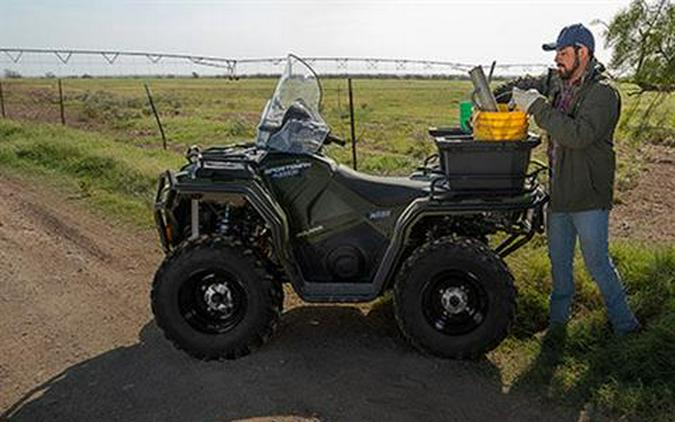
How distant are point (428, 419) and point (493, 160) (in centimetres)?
177

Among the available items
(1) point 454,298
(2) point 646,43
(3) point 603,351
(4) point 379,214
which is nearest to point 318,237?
(4) point 379,214

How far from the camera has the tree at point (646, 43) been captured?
6.17 metres

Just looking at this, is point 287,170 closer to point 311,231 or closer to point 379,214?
point 311,231

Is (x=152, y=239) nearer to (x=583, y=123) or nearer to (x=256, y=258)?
(x=256, y=258)

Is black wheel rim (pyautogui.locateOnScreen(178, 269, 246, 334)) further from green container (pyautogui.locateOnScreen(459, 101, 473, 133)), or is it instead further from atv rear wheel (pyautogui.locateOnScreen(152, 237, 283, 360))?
green container (pyautogui.locateOnScreen(459, 101, 473, 133))

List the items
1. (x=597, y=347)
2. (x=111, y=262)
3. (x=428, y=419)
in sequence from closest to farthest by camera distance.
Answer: (x=428, y=419)
(x=597, y=347)
(x=111, y=262)

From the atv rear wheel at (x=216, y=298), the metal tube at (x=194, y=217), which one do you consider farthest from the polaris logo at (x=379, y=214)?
the metal tube at (x=194, y=217)

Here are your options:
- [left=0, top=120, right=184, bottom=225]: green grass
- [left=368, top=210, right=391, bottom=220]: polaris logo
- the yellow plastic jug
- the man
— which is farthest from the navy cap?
[left=0, top=120, right=184, bottom=225]: green grass

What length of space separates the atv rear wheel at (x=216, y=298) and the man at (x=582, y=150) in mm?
2099

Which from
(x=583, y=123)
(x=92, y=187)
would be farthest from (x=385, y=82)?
(x=583, y=123)

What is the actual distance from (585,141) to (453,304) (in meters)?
1.38

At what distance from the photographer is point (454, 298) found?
495 cm

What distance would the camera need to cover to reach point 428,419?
4184 millimetres

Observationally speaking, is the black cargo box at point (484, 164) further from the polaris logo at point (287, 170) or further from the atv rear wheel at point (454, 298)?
the polaris logo at point (287, 170)
